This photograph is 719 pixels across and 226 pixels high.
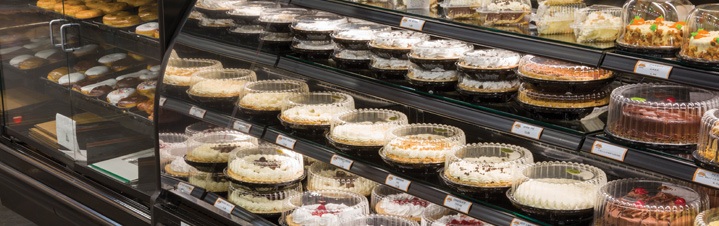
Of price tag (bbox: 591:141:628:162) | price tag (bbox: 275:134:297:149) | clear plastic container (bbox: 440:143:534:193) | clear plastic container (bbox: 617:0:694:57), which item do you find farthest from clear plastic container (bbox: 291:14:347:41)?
price tag (bbox: 591:141:628:162)

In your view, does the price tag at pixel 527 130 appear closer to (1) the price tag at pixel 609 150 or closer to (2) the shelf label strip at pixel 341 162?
(1) the price tag at pixel 609 150

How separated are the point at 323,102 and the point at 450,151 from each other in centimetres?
102

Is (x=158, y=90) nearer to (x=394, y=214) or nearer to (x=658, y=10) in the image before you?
(x=394, y=214)

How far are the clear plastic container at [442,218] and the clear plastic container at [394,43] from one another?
2.27 ft

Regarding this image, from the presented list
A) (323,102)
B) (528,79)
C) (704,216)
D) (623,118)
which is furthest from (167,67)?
(704,216)

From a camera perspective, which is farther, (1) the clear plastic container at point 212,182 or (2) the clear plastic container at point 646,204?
(1) the clear plastic container at point 212,182

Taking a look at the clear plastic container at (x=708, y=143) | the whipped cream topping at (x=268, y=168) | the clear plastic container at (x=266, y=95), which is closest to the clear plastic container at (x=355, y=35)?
the clear plastic container at (x=266, y=95)

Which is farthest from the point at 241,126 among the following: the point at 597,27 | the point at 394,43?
the point at 597,27

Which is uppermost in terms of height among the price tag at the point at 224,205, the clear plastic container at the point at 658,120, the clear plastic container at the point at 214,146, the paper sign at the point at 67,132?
the clear plastic container at the point at 658,120

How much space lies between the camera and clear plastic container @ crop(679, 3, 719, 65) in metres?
2.71

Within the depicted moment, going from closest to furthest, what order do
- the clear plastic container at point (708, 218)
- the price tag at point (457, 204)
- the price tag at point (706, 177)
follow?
the price tag at point (706, 177), the clear plastic container at point (708, 218), the price tag at point (457, 204)

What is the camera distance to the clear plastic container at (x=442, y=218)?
3715mm

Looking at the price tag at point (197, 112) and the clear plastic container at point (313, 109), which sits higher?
the clear plastic container at point (313, 109)

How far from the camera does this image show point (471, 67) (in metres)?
3.55
